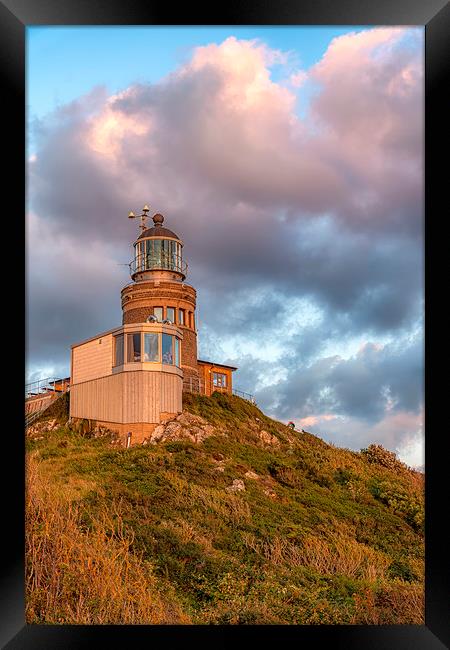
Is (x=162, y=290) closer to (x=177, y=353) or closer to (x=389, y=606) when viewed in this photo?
(x=177, y=353)

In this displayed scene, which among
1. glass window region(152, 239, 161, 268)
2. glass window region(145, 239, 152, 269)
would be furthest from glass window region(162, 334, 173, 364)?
glass window region(145, 239, 152, 269)

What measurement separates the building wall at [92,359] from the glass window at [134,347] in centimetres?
71

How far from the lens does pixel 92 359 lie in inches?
766

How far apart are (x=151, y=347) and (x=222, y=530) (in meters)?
8.27

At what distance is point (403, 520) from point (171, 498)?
520 centimetres

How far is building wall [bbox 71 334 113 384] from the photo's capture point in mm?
18766

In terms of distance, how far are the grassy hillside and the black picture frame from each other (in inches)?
59.8

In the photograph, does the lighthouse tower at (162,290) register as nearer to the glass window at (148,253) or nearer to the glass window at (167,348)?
the glass window at (148,253)

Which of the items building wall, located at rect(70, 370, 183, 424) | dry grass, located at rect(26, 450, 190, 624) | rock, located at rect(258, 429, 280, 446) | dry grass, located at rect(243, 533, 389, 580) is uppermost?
building wall, located at rect(70, 370, 183, 424)

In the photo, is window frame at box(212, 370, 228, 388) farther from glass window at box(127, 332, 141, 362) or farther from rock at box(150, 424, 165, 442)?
rock at box(150, 424, 165, 442)

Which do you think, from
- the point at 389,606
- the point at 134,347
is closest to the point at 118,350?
the point at 134,347

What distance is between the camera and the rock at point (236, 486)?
45.7ft
